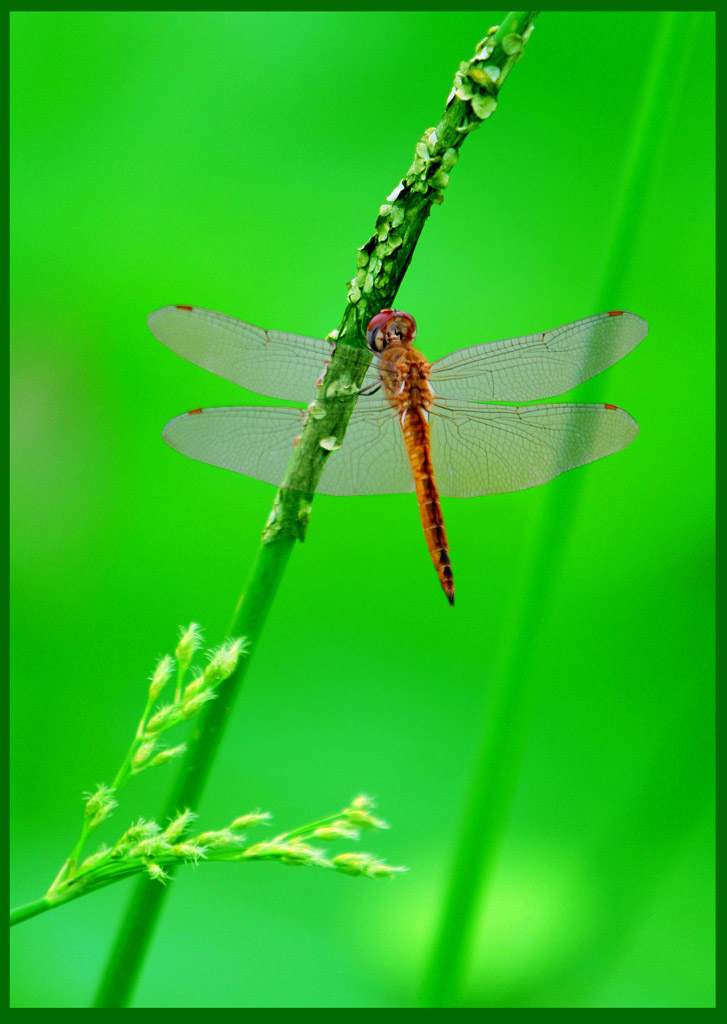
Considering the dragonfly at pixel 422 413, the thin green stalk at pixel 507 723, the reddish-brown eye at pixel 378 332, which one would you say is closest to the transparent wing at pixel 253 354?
the dragonfly at pixel 422 413

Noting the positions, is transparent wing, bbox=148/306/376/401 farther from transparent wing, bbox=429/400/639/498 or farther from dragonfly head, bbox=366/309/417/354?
transparent wing, bbox=429/400/639/498

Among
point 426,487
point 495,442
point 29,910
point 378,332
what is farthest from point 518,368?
point 29,910

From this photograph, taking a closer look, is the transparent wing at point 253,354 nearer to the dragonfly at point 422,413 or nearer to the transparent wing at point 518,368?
the dragonfly at point 422,413

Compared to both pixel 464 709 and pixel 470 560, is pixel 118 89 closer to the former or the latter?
pixel 470 560

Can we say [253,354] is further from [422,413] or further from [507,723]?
[507,723]

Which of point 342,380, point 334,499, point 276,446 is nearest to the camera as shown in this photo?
point 342,380

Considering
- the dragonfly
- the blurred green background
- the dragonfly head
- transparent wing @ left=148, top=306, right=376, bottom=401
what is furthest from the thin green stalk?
the blurred green background
